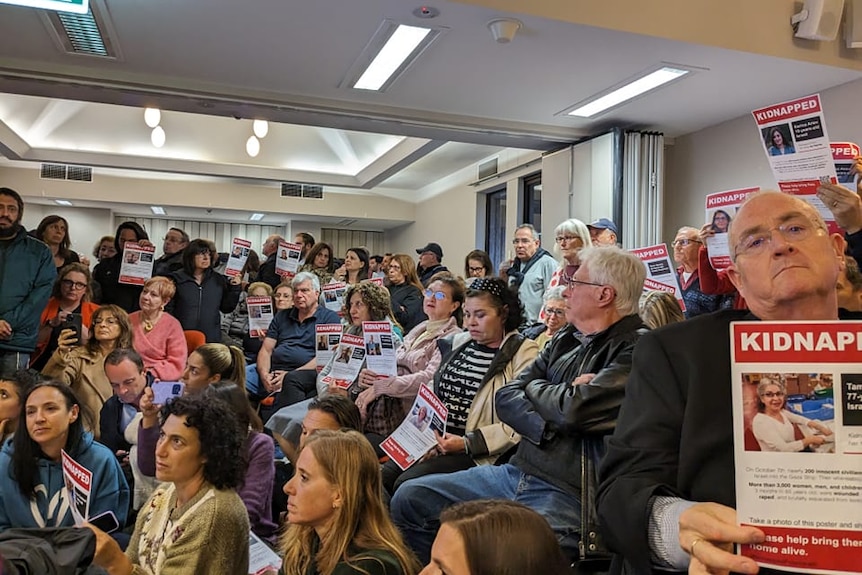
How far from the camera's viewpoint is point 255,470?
256 centimetres

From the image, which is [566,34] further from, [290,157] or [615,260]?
[290,157]

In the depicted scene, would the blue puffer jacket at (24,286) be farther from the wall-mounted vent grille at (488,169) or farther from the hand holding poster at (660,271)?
the wall-mounted vent grille at (488,169)

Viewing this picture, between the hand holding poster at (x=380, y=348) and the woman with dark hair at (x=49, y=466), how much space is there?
1.19 metres

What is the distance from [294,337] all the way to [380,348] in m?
1.46

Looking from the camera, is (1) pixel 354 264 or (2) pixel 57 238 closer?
(2) pixel 57 238

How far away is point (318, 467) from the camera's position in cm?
185

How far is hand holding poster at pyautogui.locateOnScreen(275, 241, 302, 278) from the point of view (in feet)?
18.6

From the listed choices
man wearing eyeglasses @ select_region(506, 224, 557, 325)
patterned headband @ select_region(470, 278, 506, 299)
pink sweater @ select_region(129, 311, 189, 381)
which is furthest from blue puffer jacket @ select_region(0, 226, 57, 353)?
man wearing eyeglasses @ select_region(506, 224, 557, 325)

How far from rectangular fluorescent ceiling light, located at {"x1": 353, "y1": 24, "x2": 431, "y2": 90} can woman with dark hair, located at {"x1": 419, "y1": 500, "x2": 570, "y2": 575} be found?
286 cm

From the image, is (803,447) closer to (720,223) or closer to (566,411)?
(566,411)

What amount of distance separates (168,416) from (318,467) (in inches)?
25.5

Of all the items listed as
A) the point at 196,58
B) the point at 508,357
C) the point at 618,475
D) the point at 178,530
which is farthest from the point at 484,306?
the point at 196,58

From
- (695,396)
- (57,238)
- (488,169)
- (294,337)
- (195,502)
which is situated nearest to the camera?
(695,396)

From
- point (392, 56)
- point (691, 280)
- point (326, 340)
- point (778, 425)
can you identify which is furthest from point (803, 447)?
point (392, 56)
